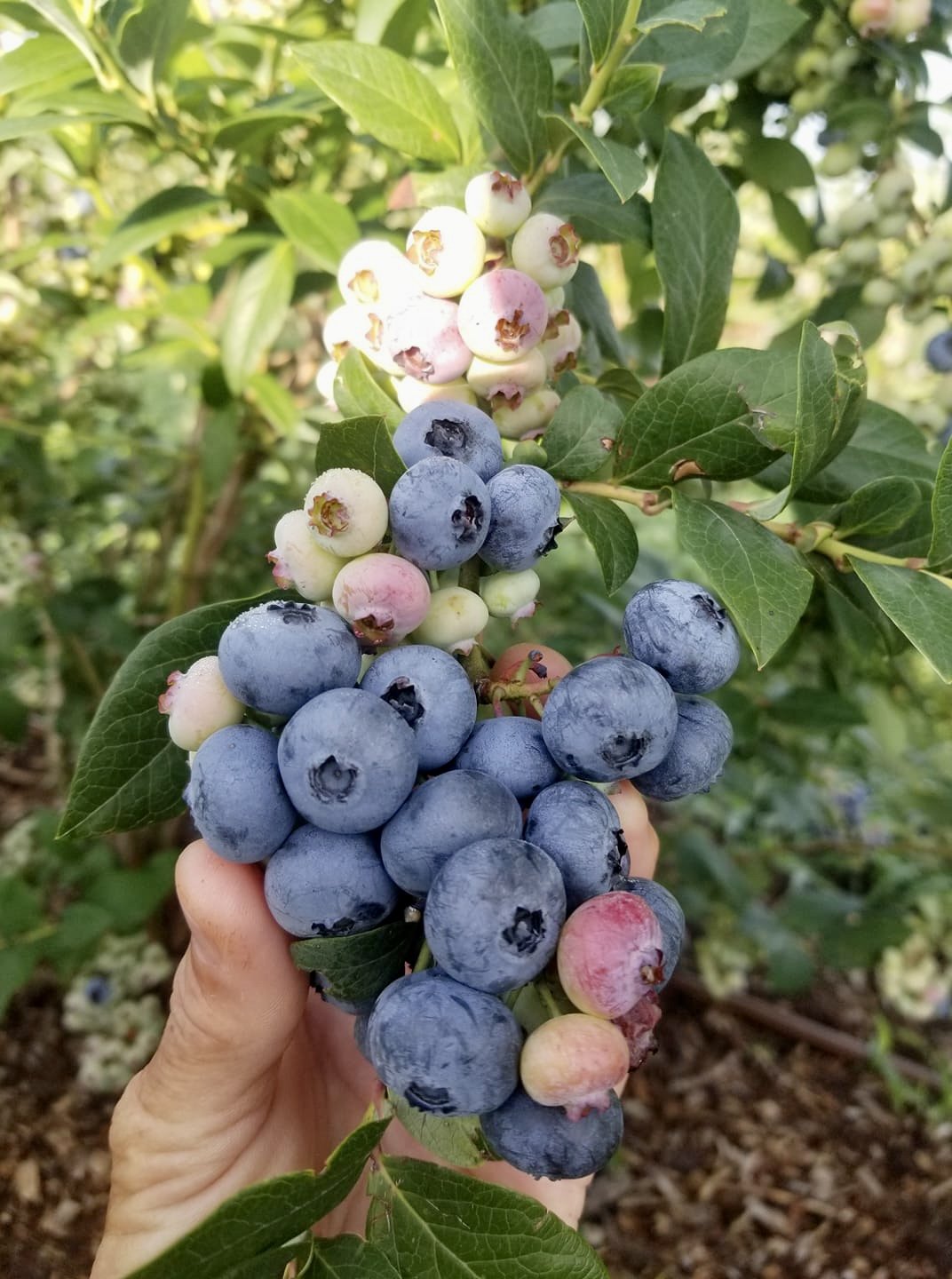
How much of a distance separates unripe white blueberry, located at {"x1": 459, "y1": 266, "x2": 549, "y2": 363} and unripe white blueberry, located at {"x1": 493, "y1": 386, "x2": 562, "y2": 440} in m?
0.07

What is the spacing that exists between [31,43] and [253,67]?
0.55 metres

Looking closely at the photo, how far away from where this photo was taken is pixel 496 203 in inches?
33.5

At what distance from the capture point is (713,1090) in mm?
2691

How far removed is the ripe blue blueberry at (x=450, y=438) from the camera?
752 mm

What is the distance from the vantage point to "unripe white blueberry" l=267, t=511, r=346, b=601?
71 centimetres

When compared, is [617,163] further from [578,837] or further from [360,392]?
[578,837]

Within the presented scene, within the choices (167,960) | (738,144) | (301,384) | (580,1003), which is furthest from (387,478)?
(167,960)

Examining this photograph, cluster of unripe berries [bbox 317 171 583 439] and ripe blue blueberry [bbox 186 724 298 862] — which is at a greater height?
cluster of unripe berries [bbox 317 171 583 439]

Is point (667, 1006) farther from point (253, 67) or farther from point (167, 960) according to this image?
point (253, 67)

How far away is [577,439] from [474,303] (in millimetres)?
151

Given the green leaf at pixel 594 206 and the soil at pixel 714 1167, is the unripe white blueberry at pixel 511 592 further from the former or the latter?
the soil at pixel 714 1167

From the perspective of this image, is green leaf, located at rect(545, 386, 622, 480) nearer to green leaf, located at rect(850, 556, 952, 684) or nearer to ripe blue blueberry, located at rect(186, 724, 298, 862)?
green leaf, located at rect(850, 556, 952, 684)

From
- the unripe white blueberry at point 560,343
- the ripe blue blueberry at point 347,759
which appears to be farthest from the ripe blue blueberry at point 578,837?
the unripe white blueberry at point 560,343

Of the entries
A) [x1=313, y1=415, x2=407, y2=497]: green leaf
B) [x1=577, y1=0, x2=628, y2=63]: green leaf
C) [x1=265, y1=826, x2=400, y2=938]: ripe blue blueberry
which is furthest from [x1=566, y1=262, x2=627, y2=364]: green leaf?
[x1=265, y1=826, x2=400, y2=938]: ripe blue blueberry
